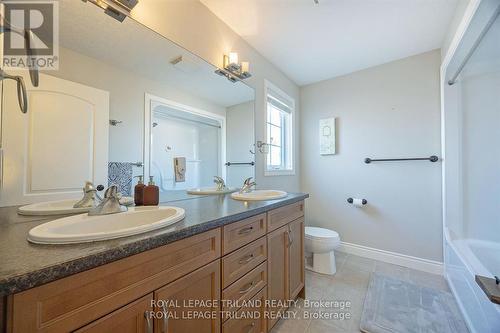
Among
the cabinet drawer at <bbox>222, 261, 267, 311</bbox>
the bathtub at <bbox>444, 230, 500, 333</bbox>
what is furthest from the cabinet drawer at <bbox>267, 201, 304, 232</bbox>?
the bathtub at <bbox>444, 230, 500, 333</bbox>

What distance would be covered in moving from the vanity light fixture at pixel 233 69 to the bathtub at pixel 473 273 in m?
2.15

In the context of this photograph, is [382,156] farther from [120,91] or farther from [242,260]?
[120,91]

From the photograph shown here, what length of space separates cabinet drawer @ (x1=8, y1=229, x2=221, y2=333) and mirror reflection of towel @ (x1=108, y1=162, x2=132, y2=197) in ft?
1.98

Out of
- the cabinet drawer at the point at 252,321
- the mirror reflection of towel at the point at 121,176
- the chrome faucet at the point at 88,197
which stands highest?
the mirror reflection of towel at the point at 121,176

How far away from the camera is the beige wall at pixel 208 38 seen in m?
1.26

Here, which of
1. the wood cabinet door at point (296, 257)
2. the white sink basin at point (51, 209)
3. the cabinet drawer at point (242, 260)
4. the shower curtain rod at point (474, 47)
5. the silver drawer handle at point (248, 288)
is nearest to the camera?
the white sink basin at point (51, 209)

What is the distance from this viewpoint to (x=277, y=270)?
4.31ft

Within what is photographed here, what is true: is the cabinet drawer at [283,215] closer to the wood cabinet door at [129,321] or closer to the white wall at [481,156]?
the wood cabinet door at [129,321]

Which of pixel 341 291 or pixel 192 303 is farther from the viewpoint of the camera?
pixel 341 291

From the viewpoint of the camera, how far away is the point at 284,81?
2609 millimetres

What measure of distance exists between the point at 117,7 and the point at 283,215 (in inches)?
58.3

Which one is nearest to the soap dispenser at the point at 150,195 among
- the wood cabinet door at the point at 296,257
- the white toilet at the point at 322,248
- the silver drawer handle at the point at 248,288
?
the silver drawer handle at the point at 248,288

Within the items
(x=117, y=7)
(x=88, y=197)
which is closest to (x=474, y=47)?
(x=117, y=7)

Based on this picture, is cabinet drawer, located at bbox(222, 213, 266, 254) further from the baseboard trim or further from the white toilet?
the baseboard trim
